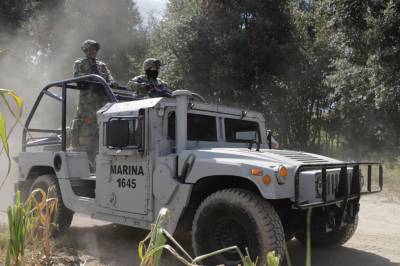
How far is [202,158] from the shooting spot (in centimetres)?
436

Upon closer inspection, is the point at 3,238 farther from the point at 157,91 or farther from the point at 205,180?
the point at 157,91

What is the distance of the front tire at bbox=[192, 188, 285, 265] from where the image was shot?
12.6 ft

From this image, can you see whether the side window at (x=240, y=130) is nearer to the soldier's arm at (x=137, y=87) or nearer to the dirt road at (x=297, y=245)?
the soldier's arm at (x=137, y=87)

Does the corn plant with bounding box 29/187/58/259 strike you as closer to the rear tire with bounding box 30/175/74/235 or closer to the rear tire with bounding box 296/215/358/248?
the rear tire with bounding box 30/175/74/235

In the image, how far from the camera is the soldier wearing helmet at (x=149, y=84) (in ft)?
19.1

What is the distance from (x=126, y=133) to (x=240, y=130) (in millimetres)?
1421

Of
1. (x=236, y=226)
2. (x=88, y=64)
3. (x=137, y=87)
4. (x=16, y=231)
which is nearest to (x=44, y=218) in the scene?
(x=16, y=231)

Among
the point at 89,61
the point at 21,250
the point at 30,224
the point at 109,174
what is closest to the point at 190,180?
the point at 109,174

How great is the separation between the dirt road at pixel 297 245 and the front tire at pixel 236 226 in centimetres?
69

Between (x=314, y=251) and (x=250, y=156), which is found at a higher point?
(x=250, y=156)

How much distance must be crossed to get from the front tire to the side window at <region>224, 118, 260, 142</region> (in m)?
1.21

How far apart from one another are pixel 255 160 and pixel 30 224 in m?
2.29

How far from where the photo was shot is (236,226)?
13.4 feet

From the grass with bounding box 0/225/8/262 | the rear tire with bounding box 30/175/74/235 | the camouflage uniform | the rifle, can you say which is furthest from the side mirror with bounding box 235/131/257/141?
the grass with bounding box 0/225/8/262
